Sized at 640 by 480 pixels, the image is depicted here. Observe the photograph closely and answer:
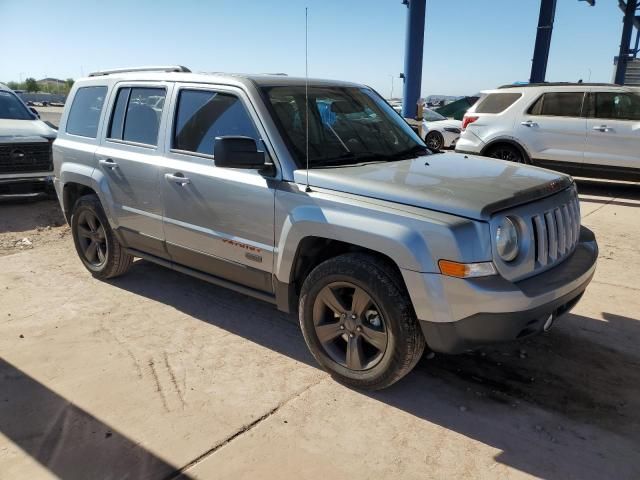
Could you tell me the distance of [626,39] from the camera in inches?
1315

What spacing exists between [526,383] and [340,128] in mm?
2116

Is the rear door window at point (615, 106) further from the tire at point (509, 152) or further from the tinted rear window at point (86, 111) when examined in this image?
the tinted rear window at point (86, 111)

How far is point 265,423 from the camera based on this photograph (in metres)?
3.02

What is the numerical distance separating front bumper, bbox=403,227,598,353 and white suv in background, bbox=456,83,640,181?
7.16 meters

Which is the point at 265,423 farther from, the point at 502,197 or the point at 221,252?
the point at 502,197

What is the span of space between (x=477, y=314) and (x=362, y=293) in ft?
2.20

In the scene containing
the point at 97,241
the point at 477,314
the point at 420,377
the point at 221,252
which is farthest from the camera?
the point at 97,241

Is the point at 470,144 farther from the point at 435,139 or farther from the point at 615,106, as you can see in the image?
the point at 435,139

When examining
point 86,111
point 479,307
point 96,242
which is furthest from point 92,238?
point 479,307

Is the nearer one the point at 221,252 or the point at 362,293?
the point at 362,293

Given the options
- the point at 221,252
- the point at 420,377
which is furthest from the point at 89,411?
the point at 420,377

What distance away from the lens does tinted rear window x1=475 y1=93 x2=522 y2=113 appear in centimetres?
999

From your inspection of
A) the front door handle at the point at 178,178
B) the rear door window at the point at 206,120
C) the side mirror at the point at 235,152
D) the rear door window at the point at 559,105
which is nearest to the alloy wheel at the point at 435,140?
the rear door window at the point at 559,105

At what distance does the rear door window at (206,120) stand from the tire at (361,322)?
1.12 meters
